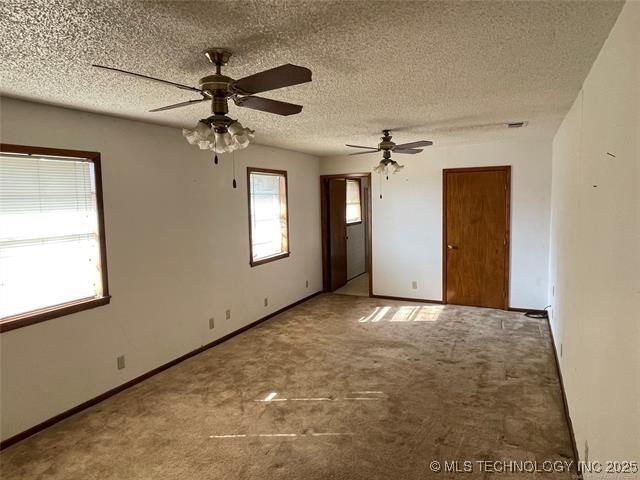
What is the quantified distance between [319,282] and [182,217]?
3273 millimetres

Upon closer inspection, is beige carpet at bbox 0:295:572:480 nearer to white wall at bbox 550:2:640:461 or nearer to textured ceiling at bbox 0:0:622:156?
white wall at bbox 550:2:640:461

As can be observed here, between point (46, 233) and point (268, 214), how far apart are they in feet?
9.70

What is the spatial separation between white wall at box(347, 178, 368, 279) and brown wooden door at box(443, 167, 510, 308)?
7.44ft

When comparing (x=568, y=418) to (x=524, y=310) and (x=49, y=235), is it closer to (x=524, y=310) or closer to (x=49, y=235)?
(x=524, y=310)

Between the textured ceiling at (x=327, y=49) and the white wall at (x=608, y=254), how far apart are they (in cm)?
25

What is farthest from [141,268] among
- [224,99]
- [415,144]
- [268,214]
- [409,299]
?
[409,299]

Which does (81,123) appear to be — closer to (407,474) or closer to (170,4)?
(170,4)

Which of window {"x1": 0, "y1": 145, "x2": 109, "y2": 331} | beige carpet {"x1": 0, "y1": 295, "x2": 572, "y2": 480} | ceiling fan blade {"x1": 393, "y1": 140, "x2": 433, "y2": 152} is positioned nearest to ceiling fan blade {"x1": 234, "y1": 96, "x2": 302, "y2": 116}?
window {"x1": 0, "y1": 145, "x2": 109, "y2": 331}

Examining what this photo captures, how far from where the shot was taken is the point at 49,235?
301 centimetres

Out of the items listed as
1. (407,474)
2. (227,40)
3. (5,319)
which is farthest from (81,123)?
(407,474)

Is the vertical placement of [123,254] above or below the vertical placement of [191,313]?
above

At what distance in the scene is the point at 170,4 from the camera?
4.91 ft

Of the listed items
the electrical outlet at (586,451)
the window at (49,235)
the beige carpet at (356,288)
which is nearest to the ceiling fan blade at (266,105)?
the window at (49,235)

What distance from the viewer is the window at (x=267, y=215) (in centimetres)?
527
